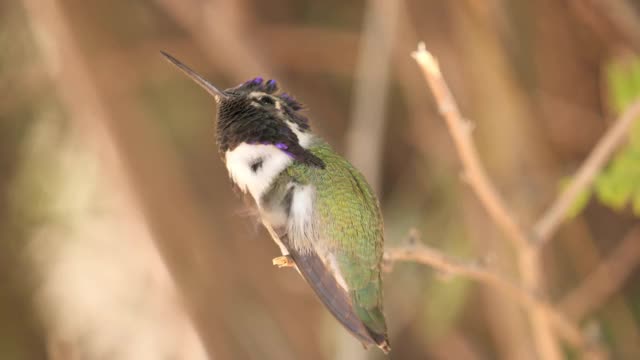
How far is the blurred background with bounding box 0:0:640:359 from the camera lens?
2941mm

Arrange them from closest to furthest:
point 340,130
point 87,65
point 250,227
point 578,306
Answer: point 250,227 < point 87,65 < point 578,306 < point 340,130

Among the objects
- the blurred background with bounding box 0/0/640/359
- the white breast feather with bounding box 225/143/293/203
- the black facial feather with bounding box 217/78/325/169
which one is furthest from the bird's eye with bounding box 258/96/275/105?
the blurred background with bounding box 0/0/640/359

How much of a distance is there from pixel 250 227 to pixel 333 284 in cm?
24

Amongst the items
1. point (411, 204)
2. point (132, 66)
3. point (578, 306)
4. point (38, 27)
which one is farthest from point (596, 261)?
point (38, 27)

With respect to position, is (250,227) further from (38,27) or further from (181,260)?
(38,27)

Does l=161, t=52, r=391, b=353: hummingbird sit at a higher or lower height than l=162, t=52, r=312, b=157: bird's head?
lower

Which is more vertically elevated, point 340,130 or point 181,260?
point 340,130

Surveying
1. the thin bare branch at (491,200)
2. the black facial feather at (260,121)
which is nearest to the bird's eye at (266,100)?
the black facial feather at (260,121)

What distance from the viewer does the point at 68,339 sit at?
3057 mm

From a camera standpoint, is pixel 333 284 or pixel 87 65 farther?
pixel 87 65

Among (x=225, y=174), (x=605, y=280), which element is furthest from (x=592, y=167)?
(x=225, y=174)

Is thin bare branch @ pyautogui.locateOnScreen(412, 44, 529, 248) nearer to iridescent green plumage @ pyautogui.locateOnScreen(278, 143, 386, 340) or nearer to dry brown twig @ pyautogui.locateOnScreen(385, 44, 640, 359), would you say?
dry brown twig @ pyautogui.locateOnScreen(385, 44, 640, 359)

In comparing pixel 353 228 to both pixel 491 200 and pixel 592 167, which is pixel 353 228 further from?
pixel 592 167

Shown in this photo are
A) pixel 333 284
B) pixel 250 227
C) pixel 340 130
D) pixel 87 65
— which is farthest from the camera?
pixel 340 130
